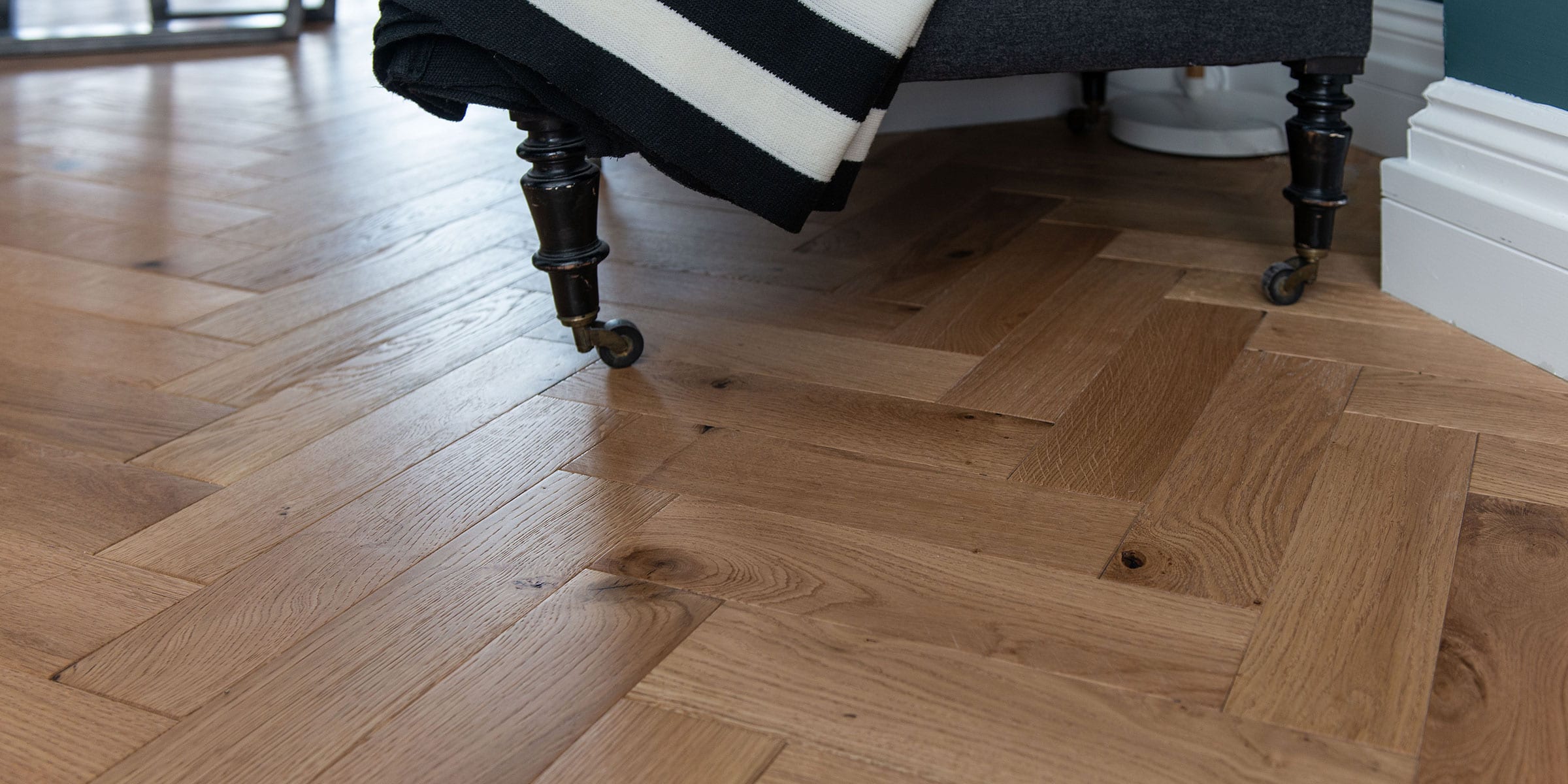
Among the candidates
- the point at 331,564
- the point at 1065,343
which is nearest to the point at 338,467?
the point at 331,564

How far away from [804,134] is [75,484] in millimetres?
598

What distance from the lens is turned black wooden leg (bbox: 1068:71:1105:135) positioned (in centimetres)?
187

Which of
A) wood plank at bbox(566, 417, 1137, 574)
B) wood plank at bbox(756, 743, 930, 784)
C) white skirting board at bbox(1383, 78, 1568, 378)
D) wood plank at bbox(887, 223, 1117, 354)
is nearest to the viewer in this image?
wood plank at bbox(756, 743, 930, 784)

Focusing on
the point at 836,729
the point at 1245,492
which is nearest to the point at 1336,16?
the point at 1245,492

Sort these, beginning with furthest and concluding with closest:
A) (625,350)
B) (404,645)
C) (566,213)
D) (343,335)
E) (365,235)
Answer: (365,235)
(343,335)
(625,350)
(566,213)
(404,645)

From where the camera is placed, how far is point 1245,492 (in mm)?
839

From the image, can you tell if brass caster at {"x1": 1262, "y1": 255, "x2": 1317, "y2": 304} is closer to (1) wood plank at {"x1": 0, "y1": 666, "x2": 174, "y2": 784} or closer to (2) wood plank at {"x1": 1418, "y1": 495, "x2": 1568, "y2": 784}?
(2) wood plank at {"x1": 1418, "y1": 495, "x2": 1568, "y2": 784}

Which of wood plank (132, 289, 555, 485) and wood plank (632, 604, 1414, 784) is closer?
wood plank (632, 604, 1414, 784)

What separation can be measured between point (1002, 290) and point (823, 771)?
73 cm

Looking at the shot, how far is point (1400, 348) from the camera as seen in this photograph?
1075 mm

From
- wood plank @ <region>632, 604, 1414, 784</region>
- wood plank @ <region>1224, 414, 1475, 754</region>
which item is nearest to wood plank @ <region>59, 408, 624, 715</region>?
wood plank @ <region>632, 604, 1414, 784</region>

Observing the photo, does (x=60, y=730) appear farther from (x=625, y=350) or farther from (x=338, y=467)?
(x=625, y=350)

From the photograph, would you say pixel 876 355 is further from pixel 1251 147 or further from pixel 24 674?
pixel 1251 147

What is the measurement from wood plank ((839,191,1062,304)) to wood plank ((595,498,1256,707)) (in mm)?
471
